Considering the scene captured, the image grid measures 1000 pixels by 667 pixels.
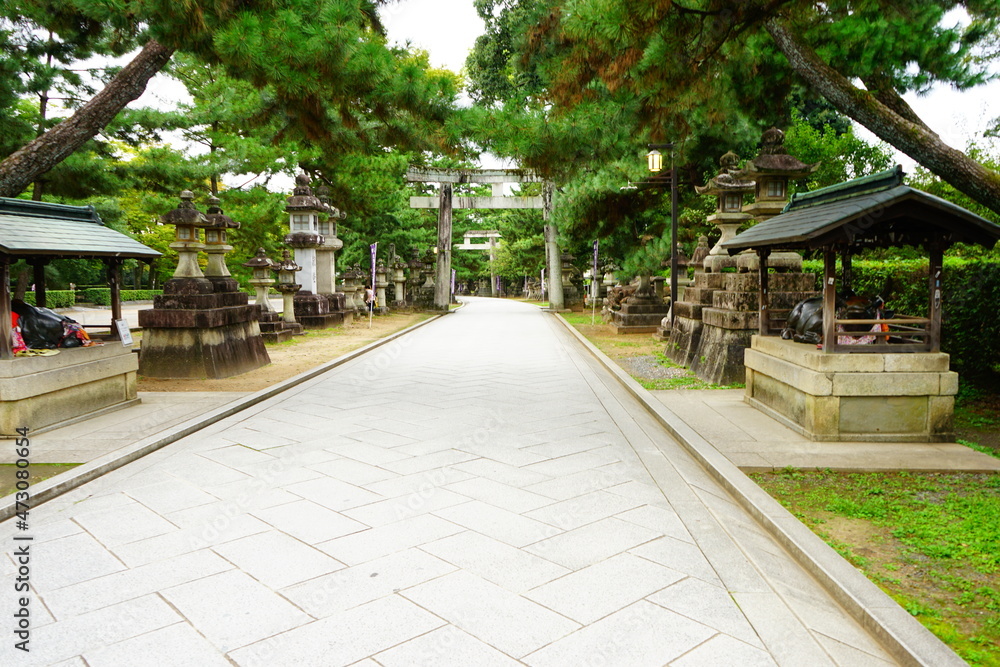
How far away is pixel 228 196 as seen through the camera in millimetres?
18438

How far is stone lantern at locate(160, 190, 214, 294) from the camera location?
8.74 metres

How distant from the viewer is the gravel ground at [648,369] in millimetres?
8906

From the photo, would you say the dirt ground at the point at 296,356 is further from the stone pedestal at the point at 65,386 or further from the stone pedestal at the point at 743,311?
the stone pedestal at the point at 743,311

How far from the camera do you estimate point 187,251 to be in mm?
9336

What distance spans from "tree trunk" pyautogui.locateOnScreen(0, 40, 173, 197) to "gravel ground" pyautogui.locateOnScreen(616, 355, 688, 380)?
7367 millimetres

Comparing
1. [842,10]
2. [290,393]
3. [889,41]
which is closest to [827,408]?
[889,41]

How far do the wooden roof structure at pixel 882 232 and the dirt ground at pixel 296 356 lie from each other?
6667mm

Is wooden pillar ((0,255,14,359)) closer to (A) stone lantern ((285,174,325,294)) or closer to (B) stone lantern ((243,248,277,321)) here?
(B) stone lantern ((243,248,277,321))

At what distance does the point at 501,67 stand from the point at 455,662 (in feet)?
72.1

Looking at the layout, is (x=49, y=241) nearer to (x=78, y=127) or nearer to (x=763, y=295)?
(x=78, y=127)

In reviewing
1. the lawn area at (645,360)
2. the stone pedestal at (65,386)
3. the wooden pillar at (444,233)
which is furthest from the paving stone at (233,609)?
the wooden pillar at (444,233)

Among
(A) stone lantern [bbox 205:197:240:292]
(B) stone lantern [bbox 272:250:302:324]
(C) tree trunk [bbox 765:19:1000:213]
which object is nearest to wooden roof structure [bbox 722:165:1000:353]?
(C) tree trunk [bbox 765:19:1000:213]

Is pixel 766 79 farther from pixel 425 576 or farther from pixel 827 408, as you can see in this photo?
pixel 425 576

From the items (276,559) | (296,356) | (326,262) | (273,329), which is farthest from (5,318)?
(326,262)
